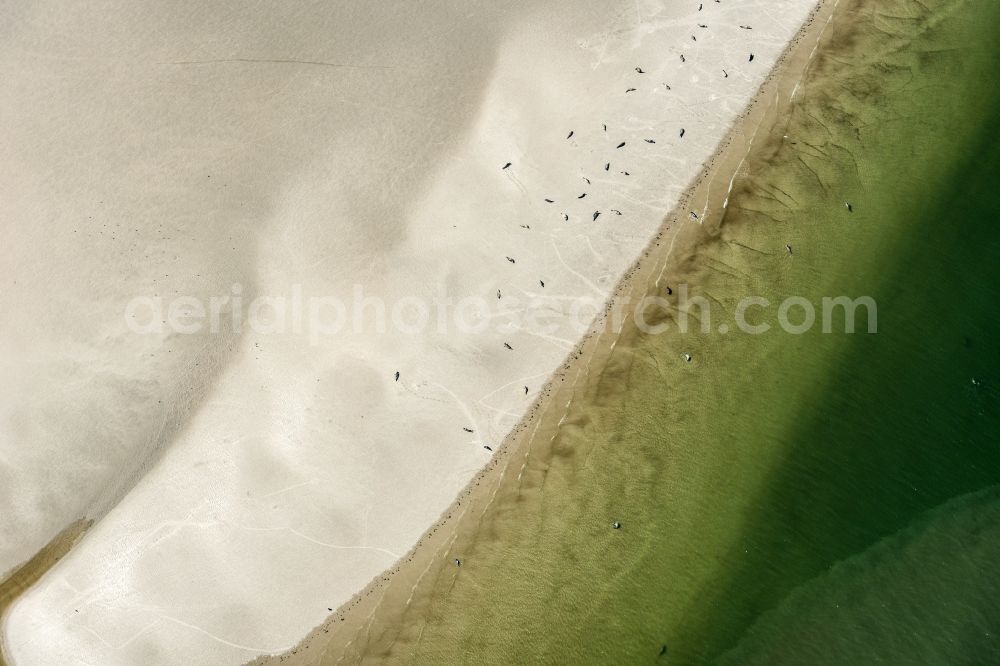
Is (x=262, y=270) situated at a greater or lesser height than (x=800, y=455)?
greater

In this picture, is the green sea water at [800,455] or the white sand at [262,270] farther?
the green sea water at [800,455]

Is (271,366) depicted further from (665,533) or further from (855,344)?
(855,344)

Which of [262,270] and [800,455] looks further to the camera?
[800,455]

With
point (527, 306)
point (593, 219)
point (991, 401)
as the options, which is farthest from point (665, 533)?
point (991, 401)

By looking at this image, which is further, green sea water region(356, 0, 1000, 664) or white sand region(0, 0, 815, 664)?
green sea water region(356, 0, 1000, 664)
